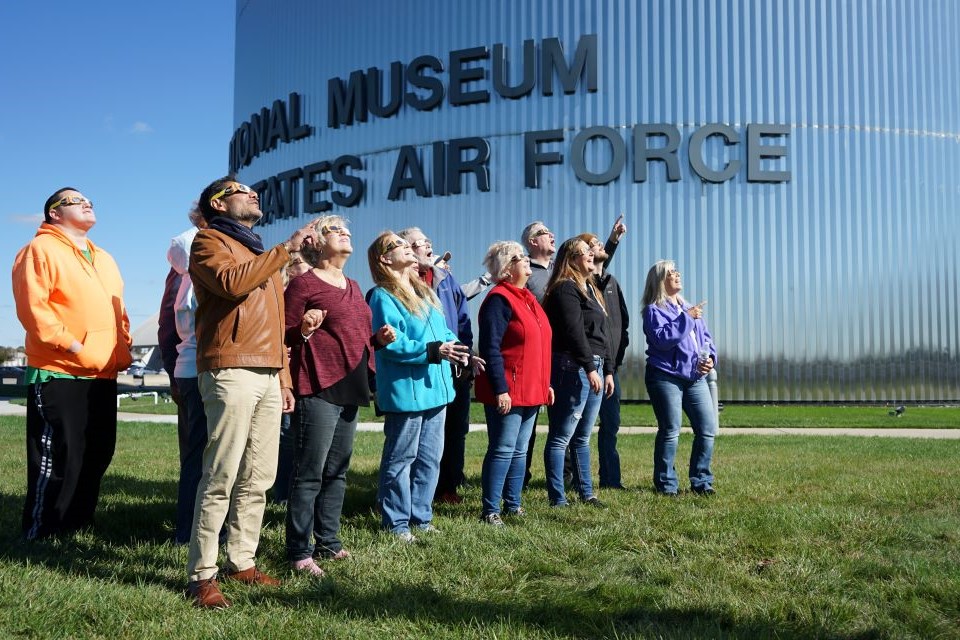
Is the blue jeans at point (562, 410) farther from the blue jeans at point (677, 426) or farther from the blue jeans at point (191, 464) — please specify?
the blue jeans at point (191, 464)

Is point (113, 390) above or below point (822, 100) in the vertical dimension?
below

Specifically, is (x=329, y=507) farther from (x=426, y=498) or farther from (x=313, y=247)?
(x=313, y=247)

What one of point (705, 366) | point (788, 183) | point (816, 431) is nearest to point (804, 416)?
point (816, 431)

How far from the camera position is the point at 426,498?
4859mm

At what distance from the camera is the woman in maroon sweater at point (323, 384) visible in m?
3.97

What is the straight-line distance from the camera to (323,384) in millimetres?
3990

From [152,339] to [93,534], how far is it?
112 feet

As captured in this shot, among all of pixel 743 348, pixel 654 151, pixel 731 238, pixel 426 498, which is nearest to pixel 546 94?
pixel 654 151

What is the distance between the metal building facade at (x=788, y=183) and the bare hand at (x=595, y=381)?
1155 centimetres

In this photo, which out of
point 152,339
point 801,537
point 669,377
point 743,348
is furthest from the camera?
point 152,339

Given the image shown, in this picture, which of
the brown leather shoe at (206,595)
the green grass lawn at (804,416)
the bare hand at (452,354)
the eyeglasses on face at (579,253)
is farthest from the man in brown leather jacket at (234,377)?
the green grass lawn at (804,416)

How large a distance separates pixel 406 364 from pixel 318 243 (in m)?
0.93

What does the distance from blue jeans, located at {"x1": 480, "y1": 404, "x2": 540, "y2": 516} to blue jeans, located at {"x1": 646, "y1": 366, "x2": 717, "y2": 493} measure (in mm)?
1417

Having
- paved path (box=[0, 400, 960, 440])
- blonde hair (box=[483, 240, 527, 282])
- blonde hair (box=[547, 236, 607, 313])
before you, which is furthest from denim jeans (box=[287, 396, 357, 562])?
paved path (box=[0, 400, 960, 440])
